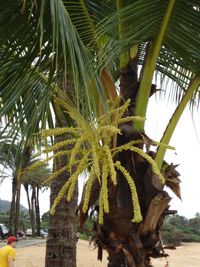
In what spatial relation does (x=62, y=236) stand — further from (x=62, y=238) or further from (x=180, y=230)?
(x=180, y=230)

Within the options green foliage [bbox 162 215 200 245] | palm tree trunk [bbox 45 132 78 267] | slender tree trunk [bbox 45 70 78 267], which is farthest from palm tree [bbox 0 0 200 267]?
green foliage [bbox 162 215 200 245]

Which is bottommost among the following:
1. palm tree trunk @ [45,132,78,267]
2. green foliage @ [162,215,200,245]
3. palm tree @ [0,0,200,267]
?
palm tree trunk @ [45,132,78,267]

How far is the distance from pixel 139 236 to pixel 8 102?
1509 millimetres

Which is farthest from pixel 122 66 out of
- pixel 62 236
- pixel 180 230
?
pixel 180 230

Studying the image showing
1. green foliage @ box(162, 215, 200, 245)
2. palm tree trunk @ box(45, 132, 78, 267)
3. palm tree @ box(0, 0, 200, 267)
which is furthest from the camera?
green foliage @ box(162, 215, 200, 245)

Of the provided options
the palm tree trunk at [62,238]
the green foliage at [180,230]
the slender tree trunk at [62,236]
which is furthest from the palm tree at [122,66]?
the green foliage at [180,230]

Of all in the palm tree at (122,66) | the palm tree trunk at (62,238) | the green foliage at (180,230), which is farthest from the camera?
the green foliage at (180,230)

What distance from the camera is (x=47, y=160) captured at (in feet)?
9.87

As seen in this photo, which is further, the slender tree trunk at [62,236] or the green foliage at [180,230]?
the green foliage at [180,230]

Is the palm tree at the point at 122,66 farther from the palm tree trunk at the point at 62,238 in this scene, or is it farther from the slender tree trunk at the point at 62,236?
the palm tree trunk at the point at 62,238

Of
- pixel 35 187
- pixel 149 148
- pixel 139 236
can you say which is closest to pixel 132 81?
pixel 149 148

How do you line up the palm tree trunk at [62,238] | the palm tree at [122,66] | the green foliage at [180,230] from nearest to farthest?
the palm tree at [122,66]
the palm tree trunk at [62,238]
the green foliage at [180,230]

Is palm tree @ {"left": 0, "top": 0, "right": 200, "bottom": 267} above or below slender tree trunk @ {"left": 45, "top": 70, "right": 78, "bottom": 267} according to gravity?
above

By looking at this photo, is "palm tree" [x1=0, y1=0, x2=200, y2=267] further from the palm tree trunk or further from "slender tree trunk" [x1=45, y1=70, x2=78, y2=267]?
the palm tree trunk
